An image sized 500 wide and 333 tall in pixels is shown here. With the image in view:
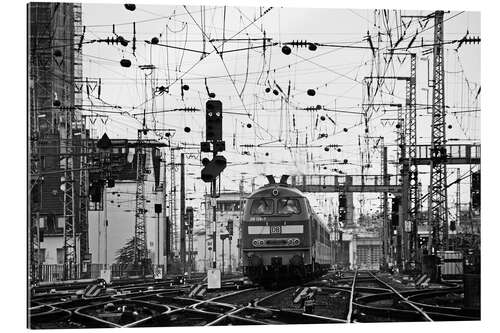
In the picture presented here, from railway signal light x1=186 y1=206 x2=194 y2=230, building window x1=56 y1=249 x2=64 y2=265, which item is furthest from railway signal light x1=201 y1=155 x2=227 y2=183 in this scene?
building window x1=56 y1=249 x2=64 y2=265

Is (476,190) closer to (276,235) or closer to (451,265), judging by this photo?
(451,265)

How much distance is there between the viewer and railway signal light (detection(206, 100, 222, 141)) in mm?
18297

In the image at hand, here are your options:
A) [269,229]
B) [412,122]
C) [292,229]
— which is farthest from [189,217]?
[412,122]

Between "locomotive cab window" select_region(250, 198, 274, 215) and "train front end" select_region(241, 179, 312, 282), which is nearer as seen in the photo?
"train front end" select_region(241, 179, 312, 282)

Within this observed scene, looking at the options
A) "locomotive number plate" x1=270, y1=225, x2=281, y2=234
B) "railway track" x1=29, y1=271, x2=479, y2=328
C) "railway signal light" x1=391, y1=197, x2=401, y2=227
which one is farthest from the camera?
"railway signal light" x1=391, y1=197, x2=401, y2=227

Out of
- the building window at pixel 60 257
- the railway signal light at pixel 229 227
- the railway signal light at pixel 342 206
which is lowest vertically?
the building window at pixel 60 257

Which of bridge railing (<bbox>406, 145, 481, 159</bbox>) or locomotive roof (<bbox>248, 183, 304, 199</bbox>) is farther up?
bridge railing (<bbox>406, 145, 481, 159</bbox>)

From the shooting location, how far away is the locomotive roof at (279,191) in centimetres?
1942

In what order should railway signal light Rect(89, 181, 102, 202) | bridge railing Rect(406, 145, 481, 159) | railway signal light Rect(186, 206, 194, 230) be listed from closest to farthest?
bridge railing Rect(406, 145, 481, 159) < railway signal light Rect(89, 181, 102, 202) < railway signal light Rect(186, 206, 194, 230)

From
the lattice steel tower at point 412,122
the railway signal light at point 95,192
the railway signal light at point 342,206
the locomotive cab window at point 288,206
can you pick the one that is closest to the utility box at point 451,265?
the lattice steel tower at point 412,122

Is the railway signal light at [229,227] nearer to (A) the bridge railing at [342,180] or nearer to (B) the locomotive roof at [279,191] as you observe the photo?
(B) the locomotive roof at [279,191]

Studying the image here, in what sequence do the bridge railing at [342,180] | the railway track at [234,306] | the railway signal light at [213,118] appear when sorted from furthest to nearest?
the bridge railing at [342,180], the railway signal light at [213,118], the railway track at [234,306]

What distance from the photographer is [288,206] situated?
20312 millimetres

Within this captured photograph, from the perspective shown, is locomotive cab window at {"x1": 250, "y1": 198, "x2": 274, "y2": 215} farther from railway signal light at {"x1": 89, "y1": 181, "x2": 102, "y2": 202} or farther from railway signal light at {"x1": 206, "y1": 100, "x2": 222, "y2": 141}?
railway signal light at {"x1": 89, "y1": 181, "x2": 102, "y2": 202}
